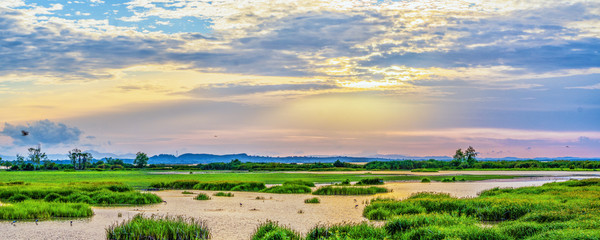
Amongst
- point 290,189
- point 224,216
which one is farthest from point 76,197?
point 290,189

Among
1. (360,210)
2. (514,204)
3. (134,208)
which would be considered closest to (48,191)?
(134,208)

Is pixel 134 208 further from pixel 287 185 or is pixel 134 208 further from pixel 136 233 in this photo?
pixel 287 185

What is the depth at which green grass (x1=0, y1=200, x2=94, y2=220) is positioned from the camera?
2592 cm

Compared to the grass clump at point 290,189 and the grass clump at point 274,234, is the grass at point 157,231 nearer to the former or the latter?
the grass clump at point 274,234

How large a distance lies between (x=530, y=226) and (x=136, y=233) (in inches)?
597

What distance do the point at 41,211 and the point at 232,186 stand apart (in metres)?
27.2

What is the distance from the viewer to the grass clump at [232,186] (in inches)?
2004

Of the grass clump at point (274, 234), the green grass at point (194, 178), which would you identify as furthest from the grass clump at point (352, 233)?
the green grass at point (194, 178)

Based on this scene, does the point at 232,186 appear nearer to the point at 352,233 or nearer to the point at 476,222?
the point at 476,222

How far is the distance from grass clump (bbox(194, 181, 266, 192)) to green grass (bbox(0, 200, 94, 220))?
76.9ft

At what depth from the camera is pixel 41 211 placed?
2673cm

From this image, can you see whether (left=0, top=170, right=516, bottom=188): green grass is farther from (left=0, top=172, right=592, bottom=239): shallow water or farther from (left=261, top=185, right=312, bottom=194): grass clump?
(left=0, top=172, right=592, bottom=239): shallow water

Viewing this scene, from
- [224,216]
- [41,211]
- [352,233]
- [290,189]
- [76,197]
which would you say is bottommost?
[224,216]

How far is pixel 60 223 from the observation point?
24656 millimetres
